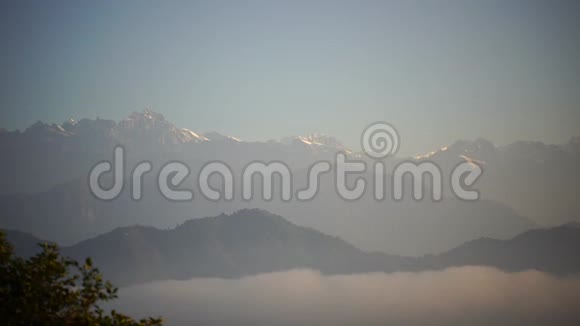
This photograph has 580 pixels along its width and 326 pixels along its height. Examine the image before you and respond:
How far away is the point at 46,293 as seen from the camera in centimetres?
2364

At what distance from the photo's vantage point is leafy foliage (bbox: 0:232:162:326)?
2302 cm

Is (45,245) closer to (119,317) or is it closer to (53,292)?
(53,292)

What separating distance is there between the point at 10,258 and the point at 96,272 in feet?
13.3

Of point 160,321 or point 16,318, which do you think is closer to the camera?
point 16,318

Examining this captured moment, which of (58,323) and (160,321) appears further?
(160,321)

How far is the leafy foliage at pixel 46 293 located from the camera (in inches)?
906

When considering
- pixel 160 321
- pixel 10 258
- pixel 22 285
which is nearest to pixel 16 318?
pixel 22 285

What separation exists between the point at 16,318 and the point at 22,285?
1462 mm

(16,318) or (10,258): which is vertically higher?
(10,258)

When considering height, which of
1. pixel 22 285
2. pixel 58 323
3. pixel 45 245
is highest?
pixel 45 245

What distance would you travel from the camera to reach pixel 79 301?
24156mm

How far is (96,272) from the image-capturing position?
24828 mm

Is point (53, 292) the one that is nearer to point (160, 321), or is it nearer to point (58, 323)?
point (58, 323)

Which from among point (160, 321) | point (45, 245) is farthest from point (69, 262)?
point (160, 321)
